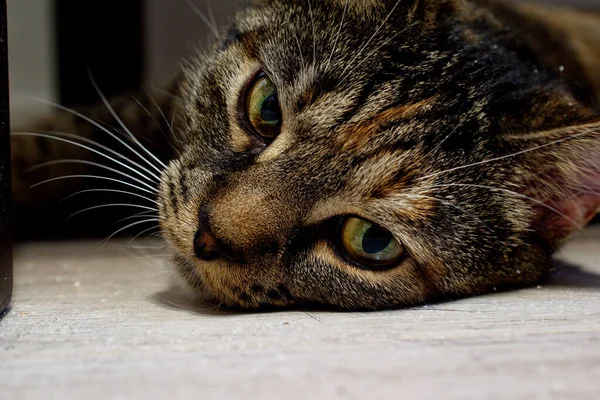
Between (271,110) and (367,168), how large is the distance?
299mm

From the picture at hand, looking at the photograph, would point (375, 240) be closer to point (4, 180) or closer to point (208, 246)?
point (208, 246)

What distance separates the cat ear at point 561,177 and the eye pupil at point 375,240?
38cm

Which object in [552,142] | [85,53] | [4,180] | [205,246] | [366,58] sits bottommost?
[205,246]

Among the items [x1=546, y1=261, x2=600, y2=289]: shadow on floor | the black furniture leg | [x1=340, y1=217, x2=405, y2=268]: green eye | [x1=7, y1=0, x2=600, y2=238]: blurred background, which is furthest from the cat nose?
[x1=7, y1=0, x2=600, y2=238]: blurred background

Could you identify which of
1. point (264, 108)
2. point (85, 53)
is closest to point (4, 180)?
point (264, 108)

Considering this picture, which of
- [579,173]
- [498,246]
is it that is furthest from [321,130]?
[579,173]

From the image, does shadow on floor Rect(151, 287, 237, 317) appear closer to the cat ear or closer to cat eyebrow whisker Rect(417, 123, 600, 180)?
cat eyebrow whisker Rect(417, 123, 600, 180)

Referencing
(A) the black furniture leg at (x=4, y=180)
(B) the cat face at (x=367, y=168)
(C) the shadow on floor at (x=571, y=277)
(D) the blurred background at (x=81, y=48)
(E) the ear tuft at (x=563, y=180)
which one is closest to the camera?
(A) the black furniture leg at (x=4, y=180)

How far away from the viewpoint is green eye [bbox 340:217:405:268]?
133 cm

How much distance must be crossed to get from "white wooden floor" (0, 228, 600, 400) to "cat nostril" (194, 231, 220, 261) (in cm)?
12

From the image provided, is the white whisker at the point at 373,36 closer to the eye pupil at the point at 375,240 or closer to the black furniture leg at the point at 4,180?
the eye pupil at the point at 375,240

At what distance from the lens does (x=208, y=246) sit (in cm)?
125

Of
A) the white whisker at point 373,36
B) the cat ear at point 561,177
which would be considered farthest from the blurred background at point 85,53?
the cat ear at point 561,177

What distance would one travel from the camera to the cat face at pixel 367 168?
1.28 m
